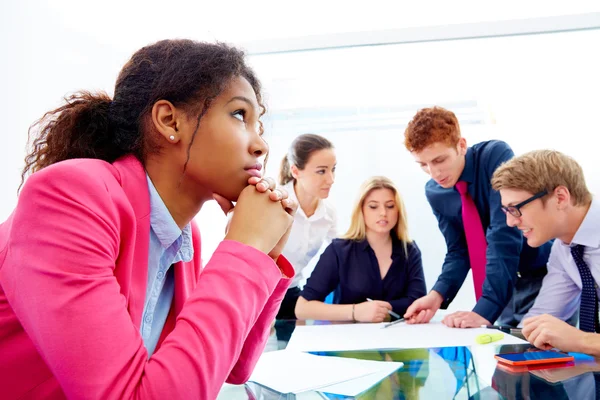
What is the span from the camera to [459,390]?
0.91 m

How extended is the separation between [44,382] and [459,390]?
0.67 m

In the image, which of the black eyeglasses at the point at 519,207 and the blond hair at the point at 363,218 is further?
the blond hair at the point at 363,218

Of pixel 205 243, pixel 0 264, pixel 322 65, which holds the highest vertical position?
pixel 322 65

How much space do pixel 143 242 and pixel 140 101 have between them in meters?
0.24

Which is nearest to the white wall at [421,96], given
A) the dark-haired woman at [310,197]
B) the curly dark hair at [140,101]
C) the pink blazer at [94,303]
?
the dark-haired woman at [310,197]

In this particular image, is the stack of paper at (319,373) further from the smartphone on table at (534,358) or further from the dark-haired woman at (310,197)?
the dark-haired woman at (310,197)

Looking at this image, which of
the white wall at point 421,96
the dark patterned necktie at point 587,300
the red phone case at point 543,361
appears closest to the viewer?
the red phone case at point 543,361

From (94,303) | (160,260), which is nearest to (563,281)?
(160,260)

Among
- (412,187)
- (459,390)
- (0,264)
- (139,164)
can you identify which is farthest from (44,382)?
(412,187)

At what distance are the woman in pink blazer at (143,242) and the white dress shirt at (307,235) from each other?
164cm

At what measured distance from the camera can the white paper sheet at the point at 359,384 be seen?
92 cm

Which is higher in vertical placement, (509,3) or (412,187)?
(509,3)

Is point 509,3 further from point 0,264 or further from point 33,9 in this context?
point 0,264

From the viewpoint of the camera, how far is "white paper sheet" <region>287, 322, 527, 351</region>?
136 cm
